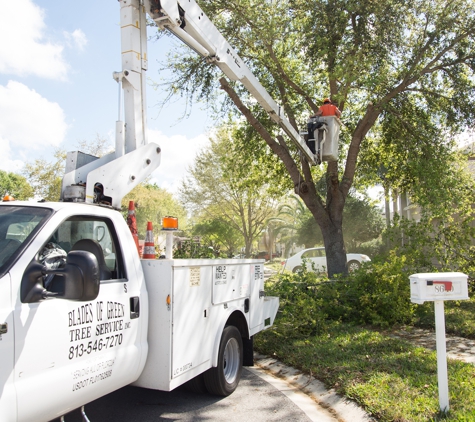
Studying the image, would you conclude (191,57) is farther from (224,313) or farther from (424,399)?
(424,399)

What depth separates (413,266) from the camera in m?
9.40

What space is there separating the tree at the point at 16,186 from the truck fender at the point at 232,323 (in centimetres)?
1969

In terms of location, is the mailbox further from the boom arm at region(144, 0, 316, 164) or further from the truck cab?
the boom arm at region(144, 0, 316, 164)

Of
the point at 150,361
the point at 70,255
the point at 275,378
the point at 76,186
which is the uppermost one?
the point at 76,186

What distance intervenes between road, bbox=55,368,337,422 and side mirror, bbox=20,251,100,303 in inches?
80.4

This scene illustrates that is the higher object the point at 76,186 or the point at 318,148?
the point at 318,148

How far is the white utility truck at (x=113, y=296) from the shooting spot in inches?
111

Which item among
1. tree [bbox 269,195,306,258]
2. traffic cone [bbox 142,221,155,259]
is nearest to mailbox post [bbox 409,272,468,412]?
traffic cone [bbox 142,221,155,259]

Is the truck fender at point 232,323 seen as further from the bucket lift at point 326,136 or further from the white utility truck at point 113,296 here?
the bucket lift at point 326,136

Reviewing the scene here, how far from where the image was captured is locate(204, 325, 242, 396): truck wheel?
15.8 ft

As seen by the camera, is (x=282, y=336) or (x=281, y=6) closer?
(x=282, y=336)

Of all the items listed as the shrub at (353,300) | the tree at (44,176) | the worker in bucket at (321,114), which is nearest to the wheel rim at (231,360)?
the shrub at (353,300)

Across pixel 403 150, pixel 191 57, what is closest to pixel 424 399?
pixel 403 150

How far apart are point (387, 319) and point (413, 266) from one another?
1521 mm
